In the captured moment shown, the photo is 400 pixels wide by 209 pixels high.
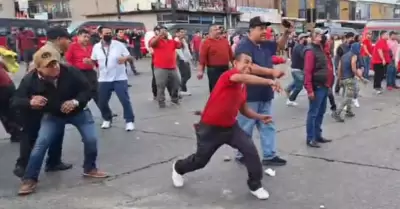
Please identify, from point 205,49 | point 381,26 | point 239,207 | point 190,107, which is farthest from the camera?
point 381,26

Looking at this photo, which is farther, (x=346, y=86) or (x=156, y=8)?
(x=156, y=8)

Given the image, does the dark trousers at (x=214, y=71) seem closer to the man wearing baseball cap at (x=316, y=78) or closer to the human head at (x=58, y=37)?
the man wearing baseball cap at (x=316, y=78)

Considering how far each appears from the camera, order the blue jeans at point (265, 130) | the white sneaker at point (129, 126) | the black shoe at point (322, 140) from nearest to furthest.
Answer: the blue jeans at point (265, 130) < the black shoe at point (322, 140) < the white sneaker at point (129, 126)

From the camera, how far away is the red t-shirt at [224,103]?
4.80m

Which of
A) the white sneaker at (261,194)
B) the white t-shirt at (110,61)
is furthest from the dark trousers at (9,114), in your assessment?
the white sneaker at (261,194)

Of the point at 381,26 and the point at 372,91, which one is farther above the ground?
the point at 381,26

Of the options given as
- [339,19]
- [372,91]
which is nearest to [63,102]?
[372,91]

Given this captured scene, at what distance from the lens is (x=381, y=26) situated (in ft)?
63.9

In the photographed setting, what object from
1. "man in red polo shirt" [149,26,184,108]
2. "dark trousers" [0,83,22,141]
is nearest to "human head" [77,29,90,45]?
"dark trousers" [0,83,22,141]

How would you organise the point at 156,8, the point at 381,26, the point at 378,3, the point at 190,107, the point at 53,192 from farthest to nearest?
the point at 378,3, the point at 156,8, the point at 381,26, the point at 190,107, the point at 53,192

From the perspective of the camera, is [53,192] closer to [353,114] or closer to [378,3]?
[353,114]

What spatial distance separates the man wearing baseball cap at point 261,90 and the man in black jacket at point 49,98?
5.70 feet

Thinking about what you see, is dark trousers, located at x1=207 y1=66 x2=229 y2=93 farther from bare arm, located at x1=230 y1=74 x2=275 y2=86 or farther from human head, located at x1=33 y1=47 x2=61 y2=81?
bare arm, located at x1=230 y1=74 x2=275 y2=86

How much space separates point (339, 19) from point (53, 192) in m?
65.0
